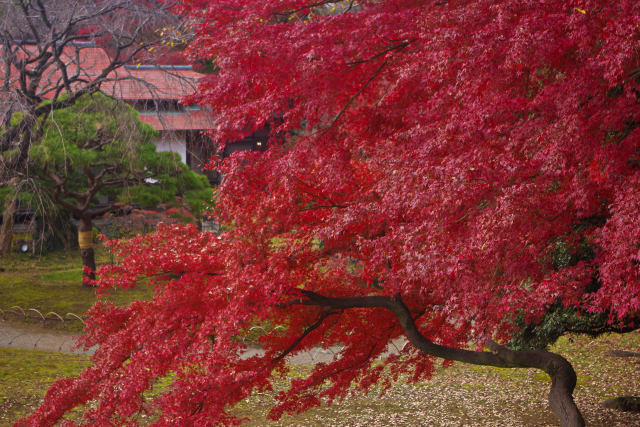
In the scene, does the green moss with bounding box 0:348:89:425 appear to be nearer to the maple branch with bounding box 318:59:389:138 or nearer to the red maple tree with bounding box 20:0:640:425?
the red maple tree with bounding box 20:0:640:425

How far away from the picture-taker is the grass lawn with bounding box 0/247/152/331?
11938 mm

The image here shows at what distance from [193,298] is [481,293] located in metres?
2.24

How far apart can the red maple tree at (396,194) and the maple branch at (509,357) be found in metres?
0.02

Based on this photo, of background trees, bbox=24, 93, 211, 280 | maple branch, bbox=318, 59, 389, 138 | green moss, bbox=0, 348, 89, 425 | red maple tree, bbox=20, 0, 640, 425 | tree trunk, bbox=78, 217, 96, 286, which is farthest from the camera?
tree trunk, bbox=78, 217, 96, 286

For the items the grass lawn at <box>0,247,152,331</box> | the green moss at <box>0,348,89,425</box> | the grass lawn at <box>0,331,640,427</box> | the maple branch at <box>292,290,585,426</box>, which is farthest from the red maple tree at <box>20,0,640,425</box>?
the grass lawn at <box>0,247,152,331</box>

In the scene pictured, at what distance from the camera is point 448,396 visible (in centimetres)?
791

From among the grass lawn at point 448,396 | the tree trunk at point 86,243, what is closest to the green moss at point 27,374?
the grass lawn at point 448,396

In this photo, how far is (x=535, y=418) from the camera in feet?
22.9

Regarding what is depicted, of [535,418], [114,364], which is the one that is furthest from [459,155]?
[535,418]

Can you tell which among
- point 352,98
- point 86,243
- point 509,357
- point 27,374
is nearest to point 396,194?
point 352,98

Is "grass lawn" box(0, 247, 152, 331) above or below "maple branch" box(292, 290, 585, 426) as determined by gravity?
below

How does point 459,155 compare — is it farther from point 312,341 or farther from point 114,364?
point 114,364

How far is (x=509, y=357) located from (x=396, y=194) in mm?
1843

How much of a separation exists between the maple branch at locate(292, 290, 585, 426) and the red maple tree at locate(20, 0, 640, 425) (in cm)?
2
